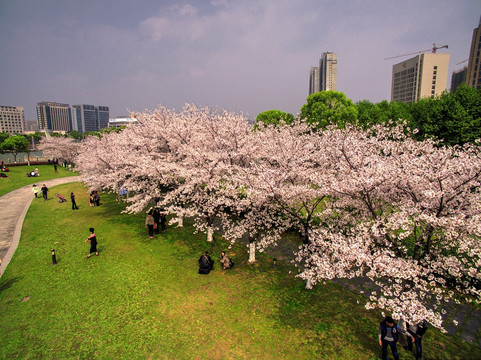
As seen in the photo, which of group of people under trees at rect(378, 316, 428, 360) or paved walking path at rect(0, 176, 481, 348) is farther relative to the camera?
paved walking path at rect(0, 176, 481, 348)

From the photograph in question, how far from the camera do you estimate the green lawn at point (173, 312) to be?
352 inches

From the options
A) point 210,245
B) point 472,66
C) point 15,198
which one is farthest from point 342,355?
point 472,66

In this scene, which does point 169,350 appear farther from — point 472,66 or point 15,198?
point 472,66

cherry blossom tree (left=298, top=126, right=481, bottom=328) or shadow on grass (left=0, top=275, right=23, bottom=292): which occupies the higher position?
cherry blossom tree (left=298, top=126, right=481, bottom=328)

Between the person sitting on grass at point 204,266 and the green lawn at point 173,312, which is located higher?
the person sitting on grass at point 204,266

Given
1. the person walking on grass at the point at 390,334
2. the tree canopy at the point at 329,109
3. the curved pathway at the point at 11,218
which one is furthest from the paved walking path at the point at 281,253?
the tree canopy at the point at 329,109

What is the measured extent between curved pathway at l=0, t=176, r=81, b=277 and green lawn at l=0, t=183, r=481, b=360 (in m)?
1.01

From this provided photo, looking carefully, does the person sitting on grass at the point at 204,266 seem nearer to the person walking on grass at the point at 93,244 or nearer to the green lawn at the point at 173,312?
the green lawn at the point at 173,312

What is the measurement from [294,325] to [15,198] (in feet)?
124

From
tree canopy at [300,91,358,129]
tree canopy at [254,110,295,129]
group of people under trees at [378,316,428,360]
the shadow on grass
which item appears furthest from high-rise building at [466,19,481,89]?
the shadow on grass

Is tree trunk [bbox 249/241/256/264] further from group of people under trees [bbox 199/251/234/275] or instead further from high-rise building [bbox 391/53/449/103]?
high-rise building [bbox 391/53/449/103]

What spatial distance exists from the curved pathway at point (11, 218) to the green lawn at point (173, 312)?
39.9 inches

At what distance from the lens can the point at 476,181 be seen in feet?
25.4

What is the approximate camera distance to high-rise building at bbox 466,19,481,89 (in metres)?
119
